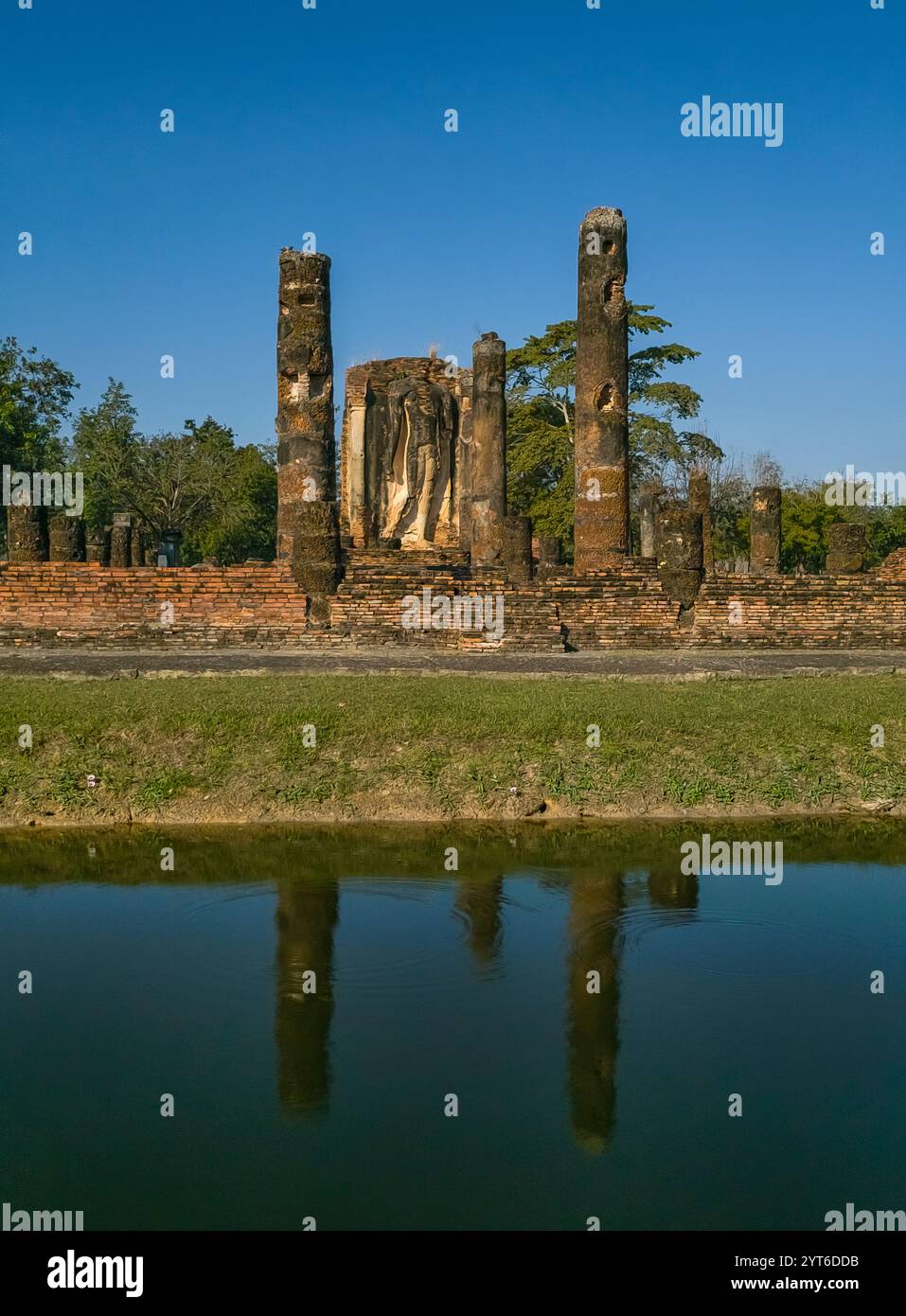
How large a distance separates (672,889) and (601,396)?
12.5m

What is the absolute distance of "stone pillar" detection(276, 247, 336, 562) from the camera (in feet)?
62.2

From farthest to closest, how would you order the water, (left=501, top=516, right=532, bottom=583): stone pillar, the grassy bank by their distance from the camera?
(left=501, top=516, right=532, bottom=583): stone pillar, the grassy bank, the water

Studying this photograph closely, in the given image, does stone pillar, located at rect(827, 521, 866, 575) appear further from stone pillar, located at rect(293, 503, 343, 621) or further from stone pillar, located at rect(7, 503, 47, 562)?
stone pillar, located at rect(7, 503, 47, 562)

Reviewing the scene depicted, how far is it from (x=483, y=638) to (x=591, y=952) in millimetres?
9670

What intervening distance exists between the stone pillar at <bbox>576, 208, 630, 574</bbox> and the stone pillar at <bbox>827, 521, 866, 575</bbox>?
3333 millimetres

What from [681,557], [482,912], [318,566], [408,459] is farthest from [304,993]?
[408,459]

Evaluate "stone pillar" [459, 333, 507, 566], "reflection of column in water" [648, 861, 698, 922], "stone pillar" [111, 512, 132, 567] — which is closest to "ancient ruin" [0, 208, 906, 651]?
"stone pillar" [459, 333, 507, 566]

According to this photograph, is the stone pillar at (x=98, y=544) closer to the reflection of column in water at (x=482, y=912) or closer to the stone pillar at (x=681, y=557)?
the stone pillar at (x=681, y=557)

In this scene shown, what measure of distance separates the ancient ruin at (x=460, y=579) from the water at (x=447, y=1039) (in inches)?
305

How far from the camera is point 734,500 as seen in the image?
50.3 metres

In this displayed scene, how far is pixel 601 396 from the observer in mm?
19141

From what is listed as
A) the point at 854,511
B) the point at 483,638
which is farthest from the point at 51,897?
the point at 854,511

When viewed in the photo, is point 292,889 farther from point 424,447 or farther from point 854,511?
point 854,511

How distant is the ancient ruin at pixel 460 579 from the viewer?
15820mm
